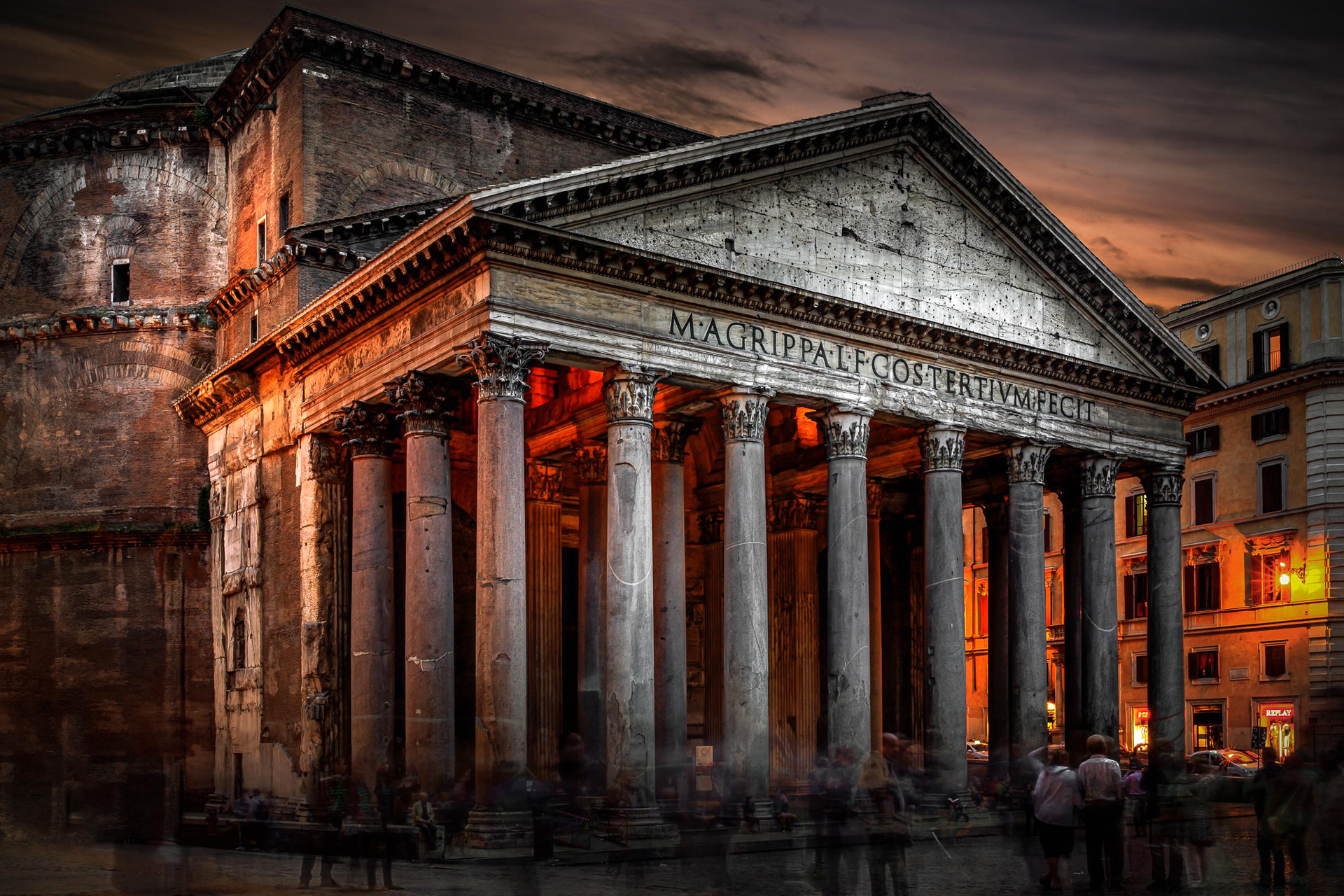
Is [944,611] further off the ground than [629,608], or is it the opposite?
[629,608]

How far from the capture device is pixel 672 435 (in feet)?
67.5

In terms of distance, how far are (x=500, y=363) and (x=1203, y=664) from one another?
2420 centimetres

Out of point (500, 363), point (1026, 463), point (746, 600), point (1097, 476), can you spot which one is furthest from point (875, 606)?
point (500, 363)

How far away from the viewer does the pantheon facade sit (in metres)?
17.0

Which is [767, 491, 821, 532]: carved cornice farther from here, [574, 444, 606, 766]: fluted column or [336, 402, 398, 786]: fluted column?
[336, 402, 398, 786]: fluted column

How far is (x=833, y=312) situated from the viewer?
19.4m

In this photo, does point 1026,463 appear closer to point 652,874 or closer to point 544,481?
point 544,481

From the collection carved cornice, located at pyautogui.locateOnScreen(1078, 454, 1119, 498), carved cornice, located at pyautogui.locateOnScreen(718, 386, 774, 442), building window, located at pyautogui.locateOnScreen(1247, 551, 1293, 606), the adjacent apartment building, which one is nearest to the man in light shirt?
carved cornice, located at pyautogui.locateOnScreen(718, 386, 774, 442)

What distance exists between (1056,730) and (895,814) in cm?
2666

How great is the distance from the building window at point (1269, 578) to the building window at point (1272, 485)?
3.63 ft

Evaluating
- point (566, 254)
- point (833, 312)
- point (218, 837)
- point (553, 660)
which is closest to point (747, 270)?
point (833, 312)

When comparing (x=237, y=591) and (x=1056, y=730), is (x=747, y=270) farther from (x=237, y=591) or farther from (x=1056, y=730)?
(x=1056, y=730)

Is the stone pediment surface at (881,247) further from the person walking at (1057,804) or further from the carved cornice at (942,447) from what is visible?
the person walking at (1057,804)

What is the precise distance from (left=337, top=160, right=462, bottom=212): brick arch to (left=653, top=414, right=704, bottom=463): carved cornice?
6500 mm
